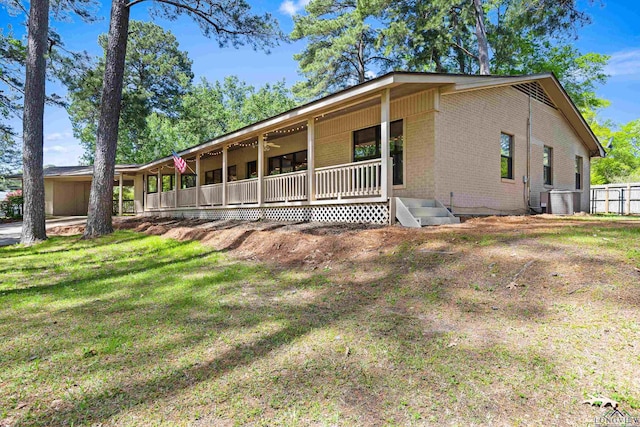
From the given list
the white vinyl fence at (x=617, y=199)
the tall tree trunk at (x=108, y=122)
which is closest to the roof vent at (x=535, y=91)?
the white vinyl fence at (x=617, y=199)

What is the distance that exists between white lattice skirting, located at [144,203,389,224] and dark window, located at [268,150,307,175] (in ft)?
10.2

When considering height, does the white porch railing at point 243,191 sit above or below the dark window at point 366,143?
below

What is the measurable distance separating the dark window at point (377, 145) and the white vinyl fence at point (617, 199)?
15.2 meters

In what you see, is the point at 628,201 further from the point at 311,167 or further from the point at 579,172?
the point at 311,167

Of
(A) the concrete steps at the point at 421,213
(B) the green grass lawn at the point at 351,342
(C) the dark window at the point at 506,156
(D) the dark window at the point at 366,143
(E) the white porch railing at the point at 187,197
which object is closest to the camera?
(B) the green grass lawn at the point at 351,342

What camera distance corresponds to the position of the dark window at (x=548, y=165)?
44.6 feet

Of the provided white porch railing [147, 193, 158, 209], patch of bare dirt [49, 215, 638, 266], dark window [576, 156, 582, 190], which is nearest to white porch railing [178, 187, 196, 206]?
white porch railing [147, 193, 158, 209]

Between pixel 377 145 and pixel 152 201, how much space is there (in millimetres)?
15612

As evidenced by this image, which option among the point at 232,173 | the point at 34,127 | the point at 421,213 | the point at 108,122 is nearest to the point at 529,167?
the point at 421,213

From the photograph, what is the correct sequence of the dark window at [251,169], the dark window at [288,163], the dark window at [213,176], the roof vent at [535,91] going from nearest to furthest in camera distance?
the roof vent at [535,91], the dark window at [288,163], the dark window at [251,169], the dark window at [213,176]

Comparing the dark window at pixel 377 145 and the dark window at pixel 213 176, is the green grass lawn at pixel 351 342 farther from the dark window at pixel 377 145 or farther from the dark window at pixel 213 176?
the dark window at pixel 213 176

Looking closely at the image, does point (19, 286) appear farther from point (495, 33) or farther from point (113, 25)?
point (495, 33)

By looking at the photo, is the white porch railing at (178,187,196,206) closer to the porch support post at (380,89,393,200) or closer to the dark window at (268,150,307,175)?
the dark window at (268,150,307,175)

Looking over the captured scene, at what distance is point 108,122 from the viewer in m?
11.5
